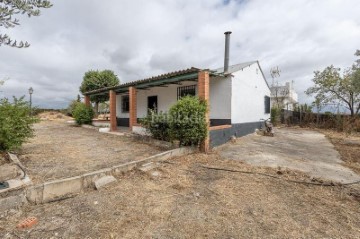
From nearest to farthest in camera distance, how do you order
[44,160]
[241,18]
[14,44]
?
[14,44] < [44,160] < [241,18]

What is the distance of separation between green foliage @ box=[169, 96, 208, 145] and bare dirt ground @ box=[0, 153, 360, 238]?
7.08ft

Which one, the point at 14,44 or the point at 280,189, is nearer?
the point at 14,44

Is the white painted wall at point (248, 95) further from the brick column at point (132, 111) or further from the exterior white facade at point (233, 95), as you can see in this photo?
the brick column at point (132, 111)

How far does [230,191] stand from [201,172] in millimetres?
1151

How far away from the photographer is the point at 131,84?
10.2m

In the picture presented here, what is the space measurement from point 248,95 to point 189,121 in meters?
5.60

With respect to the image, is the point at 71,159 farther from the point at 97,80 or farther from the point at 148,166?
the point at 97,80

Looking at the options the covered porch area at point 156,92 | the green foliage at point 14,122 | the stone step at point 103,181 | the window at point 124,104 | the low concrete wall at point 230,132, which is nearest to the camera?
the stone step at point 103,181

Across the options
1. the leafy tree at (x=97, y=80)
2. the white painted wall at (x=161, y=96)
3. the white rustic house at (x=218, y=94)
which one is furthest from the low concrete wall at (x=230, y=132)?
the leafy tree at (x=97, y=80)

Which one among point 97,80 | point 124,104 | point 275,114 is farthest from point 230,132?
point 97,80

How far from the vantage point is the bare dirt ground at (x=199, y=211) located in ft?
8.09

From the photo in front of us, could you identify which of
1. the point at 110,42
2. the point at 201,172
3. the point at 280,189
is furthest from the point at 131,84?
the point at 280,189

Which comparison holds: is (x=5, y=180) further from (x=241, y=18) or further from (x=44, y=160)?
(x=241, y=18)

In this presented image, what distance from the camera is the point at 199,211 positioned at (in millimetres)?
2965
